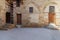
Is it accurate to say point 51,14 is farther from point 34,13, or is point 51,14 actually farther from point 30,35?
point 30,35

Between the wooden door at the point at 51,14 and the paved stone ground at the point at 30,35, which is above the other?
the wooden door at the point at 51,14

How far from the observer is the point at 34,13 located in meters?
7.18

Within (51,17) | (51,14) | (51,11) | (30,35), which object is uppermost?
(51,11)

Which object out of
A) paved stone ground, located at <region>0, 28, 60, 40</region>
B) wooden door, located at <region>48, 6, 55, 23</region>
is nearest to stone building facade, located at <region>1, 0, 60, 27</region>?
wooden door, located at <region>48, 6, 55, 23</region>

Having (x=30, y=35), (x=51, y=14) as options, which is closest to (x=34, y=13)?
(x=51, y=14)

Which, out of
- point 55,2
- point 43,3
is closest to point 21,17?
point 43,3

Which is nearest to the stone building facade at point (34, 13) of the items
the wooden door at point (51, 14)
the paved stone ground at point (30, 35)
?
the wooden door at point (51, 14)

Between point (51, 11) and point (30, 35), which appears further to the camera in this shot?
point (51, 11)

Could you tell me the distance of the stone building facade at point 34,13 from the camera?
7094 mm

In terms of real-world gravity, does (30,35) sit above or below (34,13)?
below

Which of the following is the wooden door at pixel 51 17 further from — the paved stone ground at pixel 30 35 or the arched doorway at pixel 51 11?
the paved stone ground at pixel 30 35

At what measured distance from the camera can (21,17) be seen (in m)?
7.24

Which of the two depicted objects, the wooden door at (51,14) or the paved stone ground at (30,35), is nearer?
the paved stone ground at (30,35)

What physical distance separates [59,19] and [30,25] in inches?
49.6
